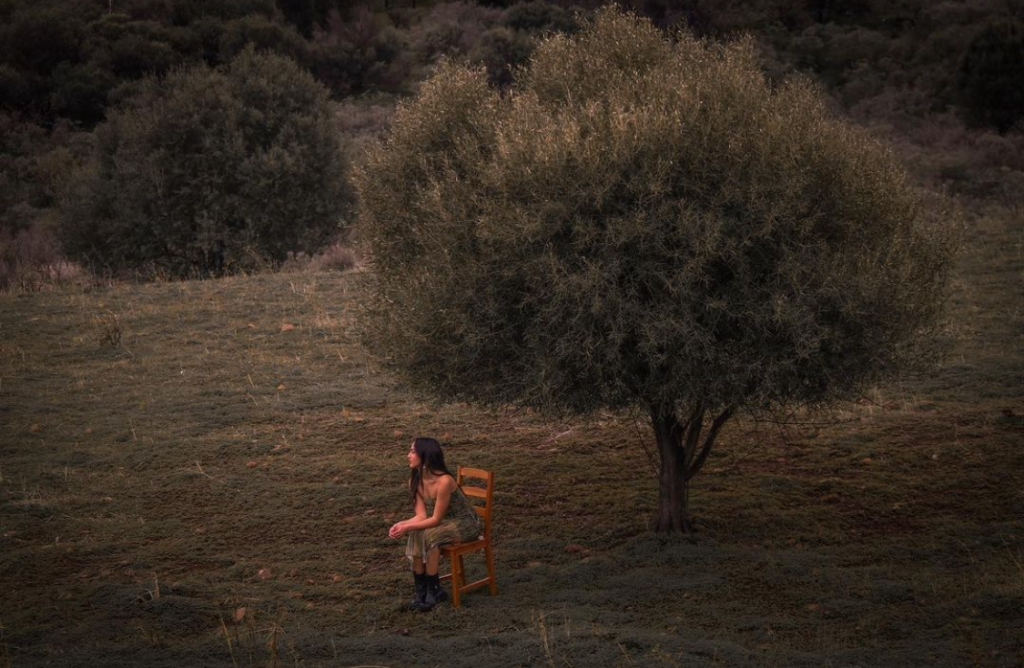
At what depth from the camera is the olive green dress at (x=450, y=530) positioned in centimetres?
993

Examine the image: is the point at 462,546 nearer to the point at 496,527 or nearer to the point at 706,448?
the point at 496,527

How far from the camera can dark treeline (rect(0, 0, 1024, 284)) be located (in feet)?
149

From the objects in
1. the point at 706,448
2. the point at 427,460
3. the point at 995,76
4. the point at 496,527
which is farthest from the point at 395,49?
the point at 427,460

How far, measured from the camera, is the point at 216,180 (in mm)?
29562

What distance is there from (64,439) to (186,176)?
49.7 ft

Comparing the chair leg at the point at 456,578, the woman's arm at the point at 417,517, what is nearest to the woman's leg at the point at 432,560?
the chair leg at the point at 456,578

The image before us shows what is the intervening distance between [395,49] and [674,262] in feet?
176

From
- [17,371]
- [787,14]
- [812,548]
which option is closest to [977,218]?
[812,548]

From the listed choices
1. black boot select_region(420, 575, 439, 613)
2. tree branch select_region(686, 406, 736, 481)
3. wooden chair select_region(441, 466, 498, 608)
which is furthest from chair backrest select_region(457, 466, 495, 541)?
tree branch select_region(686, 406, 736, 481)

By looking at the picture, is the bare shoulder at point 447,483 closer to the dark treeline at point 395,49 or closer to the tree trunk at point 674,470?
the tree trunk at point 674,470

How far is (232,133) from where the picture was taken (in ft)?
98.1

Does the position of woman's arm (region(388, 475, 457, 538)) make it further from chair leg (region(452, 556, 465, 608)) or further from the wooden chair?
chair leg (region(452, 556, 465, 608))

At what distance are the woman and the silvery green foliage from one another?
1.40m

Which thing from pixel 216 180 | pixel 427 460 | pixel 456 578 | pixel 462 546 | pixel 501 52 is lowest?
pixel 456 578
